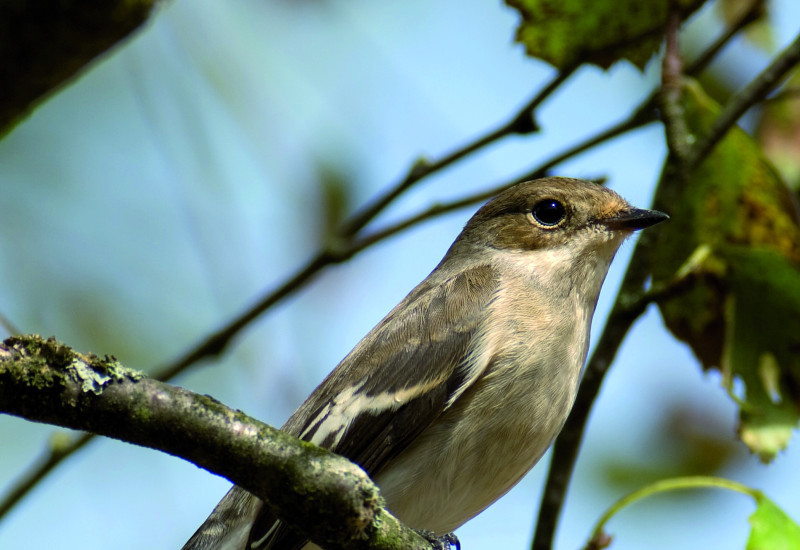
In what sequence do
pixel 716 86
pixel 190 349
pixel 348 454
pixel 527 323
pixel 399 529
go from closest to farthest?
1. pixel 399 529
2. pixel 348 454
3. pixel 527 323
4. pixel 190 349
5. pixel 716 86

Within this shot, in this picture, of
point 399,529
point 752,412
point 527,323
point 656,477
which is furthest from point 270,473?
point 656,477

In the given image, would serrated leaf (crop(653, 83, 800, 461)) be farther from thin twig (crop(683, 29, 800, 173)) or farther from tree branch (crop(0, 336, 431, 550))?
tree branch (crop(0, 336, 431, 550))

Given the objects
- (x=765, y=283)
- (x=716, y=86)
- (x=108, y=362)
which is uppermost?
(x=716, y=86)

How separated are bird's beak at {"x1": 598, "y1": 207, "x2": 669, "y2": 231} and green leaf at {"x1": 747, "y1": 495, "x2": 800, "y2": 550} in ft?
4.52

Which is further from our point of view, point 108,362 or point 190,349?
point 190,349

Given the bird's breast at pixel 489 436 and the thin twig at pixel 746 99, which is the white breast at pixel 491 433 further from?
the thin twig at pixel 746 99

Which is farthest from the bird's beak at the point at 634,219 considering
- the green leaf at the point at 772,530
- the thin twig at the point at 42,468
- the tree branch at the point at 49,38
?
the thin twig at the point at 42,468

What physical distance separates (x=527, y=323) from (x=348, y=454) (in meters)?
0.97

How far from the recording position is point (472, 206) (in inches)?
178

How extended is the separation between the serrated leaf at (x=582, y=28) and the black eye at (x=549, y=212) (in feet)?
2.83

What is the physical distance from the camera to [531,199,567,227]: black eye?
15.6 feet

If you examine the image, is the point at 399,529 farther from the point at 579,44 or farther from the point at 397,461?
the point at 579,44

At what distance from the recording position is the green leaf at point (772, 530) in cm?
310

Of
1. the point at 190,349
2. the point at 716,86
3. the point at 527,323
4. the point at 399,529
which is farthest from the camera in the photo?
the point at 716,86
